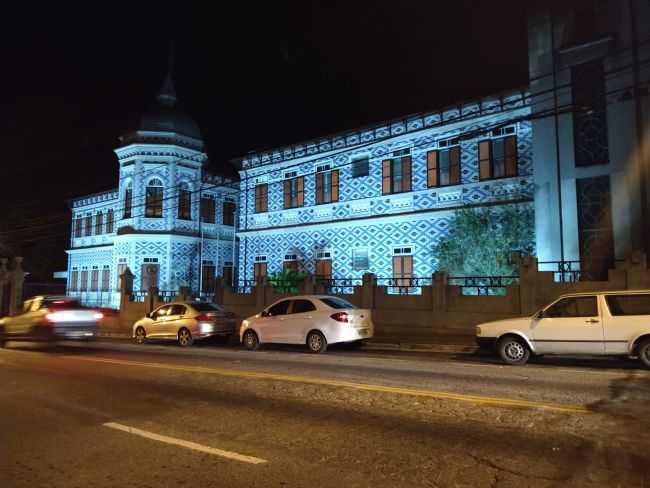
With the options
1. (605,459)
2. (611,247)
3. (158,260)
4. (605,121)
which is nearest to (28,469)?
(605,459)

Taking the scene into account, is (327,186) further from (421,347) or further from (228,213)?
(421,347)

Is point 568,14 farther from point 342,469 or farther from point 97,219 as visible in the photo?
point 97,219

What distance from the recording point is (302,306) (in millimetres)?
15227

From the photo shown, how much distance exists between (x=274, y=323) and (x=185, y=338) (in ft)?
14.4

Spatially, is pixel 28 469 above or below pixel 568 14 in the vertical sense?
below

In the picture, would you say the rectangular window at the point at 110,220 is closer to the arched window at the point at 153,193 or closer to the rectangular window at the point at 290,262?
the arched window at the point at 153,193

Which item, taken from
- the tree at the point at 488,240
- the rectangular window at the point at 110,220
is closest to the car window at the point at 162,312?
the tree at the point at 488,240

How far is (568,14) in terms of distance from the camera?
20781mm

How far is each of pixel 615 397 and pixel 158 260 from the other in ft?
95.2

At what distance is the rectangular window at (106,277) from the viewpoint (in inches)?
1430

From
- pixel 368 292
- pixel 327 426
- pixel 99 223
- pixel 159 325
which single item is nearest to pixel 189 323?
pixel 159 325

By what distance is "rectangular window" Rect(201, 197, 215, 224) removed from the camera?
118ft

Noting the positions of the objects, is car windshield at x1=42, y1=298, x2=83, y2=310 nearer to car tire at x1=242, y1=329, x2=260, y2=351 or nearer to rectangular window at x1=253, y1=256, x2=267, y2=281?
car tire at x1=242, y1=329, x2=260, y2=351

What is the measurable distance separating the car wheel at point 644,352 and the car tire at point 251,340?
9.94 m
